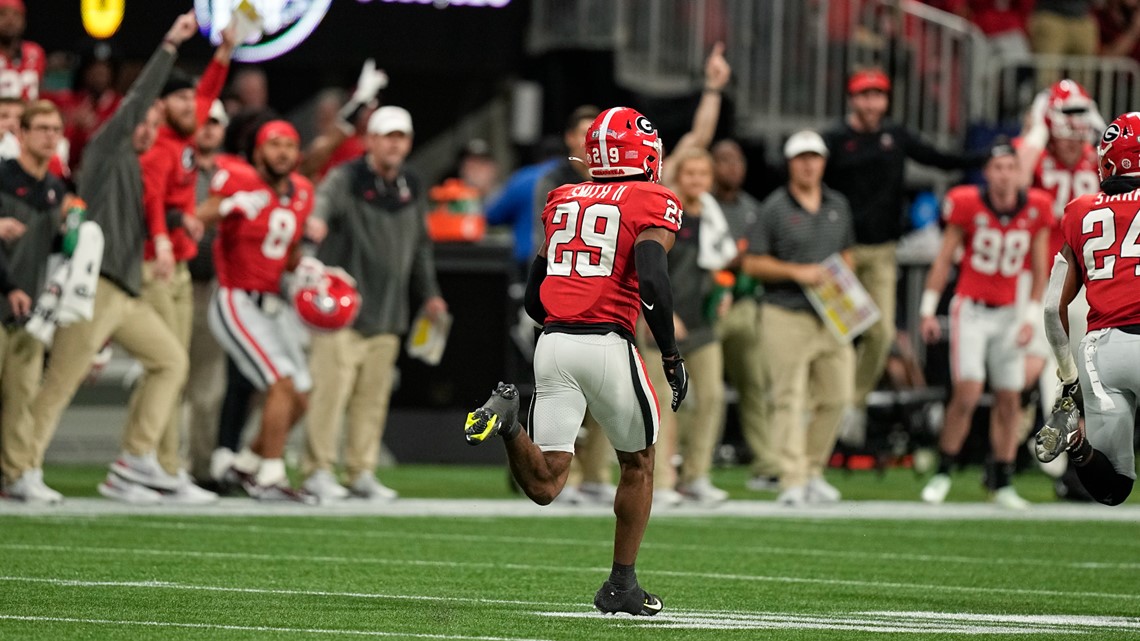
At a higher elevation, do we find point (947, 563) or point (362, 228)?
point (362, 228)

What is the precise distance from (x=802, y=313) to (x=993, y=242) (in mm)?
1254

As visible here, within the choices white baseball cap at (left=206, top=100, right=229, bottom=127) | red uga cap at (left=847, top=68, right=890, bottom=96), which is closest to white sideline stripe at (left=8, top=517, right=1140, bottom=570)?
white baseball cap at (left=206, top=100, right=229, bottom=127)

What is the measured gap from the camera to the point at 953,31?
1817 cm

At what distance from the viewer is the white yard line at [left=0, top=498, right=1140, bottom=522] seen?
11.0m

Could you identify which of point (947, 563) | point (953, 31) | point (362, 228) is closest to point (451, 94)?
point (953, 31)

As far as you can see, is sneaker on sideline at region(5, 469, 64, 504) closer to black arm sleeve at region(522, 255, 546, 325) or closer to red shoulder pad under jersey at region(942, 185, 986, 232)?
black arm sleeve at region(522, 255, 546, 325)

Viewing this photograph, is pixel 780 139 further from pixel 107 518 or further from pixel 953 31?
pixel 107 518

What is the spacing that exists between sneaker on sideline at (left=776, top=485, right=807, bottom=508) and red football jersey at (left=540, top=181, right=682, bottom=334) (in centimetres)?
532

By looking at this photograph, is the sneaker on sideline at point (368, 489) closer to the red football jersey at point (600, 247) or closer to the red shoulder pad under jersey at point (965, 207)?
the red shoulder pad under jersey at point (965, 207)

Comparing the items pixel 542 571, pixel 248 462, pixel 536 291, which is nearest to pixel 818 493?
pixel 248 462

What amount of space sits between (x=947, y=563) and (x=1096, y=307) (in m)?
1.89

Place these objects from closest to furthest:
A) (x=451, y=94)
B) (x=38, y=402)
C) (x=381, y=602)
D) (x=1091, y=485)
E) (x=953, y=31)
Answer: (x=381, y=602)
(x=1091, y=485)
(x=38, y=402)
(x=953, y=31)
(x=451, y=94)

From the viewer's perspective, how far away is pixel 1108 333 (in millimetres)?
7750

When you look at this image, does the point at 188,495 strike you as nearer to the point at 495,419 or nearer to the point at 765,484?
the point at 765,484
